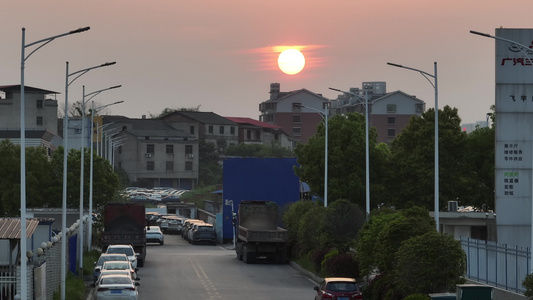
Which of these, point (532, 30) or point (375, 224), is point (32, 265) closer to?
point (375, 224)

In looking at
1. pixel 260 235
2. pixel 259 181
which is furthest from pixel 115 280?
pixel 259 181

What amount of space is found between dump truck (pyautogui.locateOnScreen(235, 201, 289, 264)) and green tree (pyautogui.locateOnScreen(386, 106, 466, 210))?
36.5 ft

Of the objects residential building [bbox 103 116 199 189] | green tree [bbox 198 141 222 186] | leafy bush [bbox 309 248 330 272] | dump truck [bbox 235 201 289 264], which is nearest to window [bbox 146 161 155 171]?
residential building [bbox 103 116 199 189]

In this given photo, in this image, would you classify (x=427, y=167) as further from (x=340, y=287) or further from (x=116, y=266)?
(x=340, y=287)

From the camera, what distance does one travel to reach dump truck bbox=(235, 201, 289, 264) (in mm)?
61156

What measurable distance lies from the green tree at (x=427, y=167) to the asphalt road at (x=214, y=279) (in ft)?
41.5

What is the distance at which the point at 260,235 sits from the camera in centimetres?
6097

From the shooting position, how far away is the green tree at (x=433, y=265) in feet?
110

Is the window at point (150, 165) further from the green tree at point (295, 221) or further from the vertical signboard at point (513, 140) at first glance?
the vertical signboard at point (513, 140)

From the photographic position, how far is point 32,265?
109ft

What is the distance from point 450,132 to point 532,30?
85.3 ft

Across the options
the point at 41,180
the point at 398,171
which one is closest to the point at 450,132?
the point at 398,171

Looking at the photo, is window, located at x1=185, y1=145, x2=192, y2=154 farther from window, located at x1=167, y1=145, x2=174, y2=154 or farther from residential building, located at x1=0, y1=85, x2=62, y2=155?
residential building, located at x1=0, y1=85, x2=62, y2=155

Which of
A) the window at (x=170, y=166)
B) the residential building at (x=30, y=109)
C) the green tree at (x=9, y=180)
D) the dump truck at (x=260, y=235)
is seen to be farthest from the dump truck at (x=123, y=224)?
the window at (x=170, y=166)
